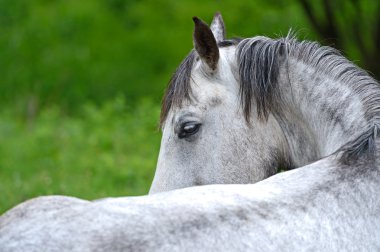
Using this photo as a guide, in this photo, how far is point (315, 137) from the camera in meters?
4.19

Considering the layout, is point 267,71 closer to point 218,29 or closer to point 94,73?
point 218,29

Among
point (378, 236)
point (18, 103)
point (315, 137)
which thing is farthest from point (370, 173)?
point (18, 103)

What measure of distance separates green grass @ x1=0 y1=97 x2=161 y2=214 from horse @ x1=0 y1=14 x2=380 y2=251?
214 centimetres

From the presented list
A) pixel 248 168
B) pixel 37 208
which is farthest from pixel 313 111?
pixel 37 208

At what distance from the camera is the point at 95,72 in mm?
11695

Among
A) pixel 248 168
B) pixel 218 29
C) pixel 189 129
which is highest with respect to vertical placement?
pixel 218 29

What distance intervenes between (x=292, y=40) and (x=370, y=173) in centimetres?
110

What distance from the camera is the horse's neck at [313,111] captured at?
3973mm

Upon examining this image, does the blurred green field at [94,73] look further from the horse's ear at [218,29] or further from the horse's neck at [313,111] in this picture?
the horse's neck at [313,111]

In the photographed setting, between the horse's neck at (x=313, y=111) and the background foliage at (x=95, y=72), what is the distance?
3.04 metres

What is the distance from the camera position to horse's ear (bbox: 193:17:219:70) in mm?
4074

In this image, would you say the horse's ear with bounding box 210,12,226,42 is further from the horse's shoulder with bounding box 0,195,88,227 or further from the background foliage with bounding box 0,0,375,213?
the background foliage with bounding box 0,0,375,213

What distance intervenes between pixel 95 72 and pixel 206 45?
7677 mm

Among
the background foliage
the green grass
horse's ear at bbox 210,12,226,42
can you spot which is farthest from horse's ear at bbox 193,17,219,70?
the background foliage
